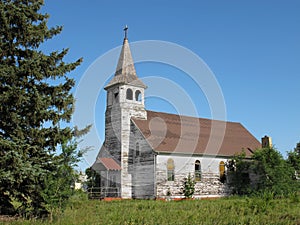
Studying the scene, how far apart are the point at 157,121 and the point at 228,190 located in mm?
9859

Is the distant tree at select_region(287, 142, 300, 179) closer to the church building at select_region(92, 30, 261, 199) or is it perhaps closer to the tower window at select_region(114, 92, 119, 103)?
the church building at select_region(92, 30, 261, 199)

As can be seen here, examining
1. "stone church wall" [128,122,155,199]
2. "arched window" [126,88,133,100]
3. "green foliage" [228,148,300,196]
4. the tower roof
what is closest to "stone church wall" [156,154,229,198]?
"stone church wall" [128,122,155,199]

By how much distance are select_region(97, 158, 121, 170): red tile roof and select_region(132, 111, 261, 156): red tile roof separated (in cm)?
401

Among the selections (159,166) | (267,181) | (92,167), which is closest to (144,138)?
(159,166)

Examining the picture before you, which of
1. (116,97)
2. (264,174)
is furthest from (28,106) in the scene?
(264,174)

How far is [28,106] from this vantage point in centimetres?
1370

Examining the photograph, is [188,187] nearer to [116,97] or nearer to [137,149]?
[137,149]

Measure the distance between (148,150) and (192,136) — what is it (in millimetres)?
5680

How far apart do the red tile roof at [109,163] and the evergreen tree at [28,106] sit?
16.4m

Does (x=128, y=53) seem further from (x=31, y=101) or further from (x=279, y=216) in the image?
(x=279, y=216)

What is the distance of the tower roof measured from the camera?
34156 millimetres

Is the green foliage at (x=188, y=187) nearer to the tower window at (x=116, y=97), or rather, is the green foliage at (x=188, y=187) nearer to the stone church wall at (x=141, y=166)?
the stone church wall at (x=141, y=166)

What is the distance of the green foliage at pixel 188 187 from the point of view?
99.2ft

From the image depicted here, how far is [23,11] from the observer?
14.3m
